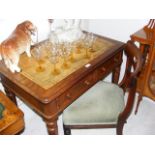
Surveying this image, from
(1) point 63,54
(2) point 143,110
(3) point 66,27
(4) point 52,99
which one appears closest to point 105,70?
(1) point 63,54

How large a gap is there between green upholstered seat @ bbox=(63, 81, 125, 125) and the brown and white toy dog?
1.72 feet

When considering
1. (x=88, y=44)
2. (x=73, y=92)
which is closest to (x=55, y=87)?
(x=73, y=92)

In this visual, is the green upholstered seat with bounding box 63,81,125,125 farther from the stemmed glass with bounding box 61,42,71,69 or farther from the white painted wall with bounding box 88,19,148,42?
the white painted wall with bounding box 88,19,148,42

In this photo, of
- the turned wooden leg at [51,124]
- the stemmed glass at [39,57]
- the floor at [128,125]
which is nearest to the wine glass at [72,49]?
the stemmed glass at [39,57]

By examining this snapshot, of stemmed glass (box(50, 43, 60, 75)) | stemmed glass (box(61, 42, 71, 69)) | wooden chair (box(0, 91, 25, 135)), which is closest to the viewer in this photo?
wooden chair (box(0, 91, 25, 135))

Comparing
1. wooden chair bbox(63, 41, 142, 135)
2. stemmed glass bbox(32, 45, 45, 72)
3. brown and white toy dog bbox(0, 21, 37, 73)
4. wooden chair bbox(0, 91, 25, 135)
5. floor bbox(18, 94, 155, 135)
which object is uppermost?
brown and white toy dog bbox(0, 21, 37, 73)

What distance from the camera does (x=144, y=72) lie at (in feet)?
6.41

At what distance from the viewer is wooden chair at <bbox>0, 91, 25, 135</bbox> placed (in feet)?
4.09

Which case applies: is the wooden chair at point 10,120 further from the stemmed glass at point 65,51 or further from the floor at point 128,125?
the floor at point 128,125

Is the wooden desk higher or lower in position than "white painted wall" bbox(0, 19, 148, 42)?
lower

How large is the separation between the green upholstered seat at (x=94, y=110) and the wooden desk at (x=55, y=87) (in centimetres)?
14

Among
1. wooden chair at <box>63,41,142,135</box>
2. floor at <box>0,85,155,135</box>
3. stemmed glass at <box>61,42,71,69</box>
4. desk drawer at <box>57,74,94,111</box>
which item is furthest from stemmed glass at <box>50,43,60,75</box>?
floor at <box>0,85,155,135</box>

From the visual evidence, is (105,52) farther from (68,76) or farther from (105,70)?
(68,76)
